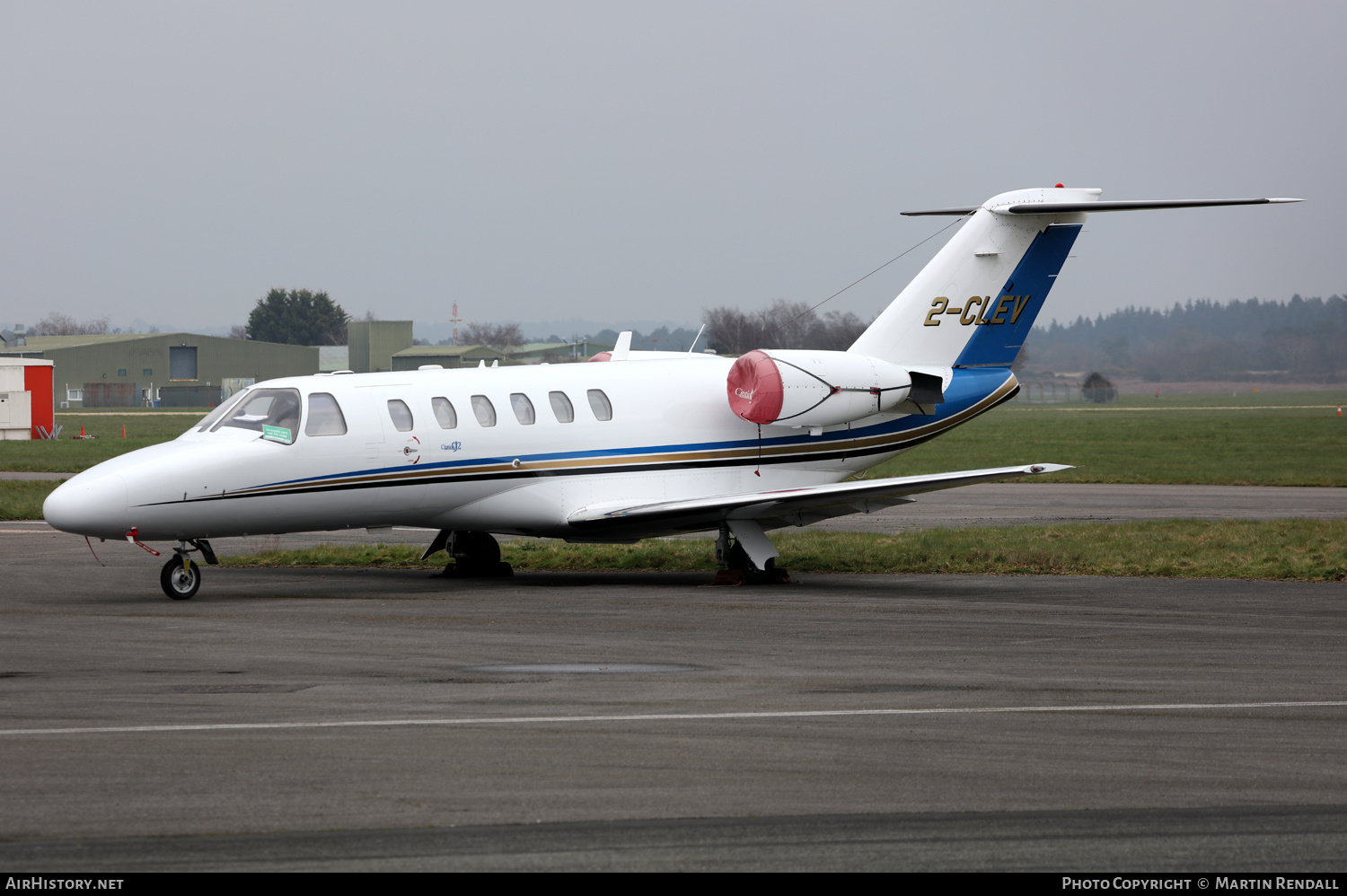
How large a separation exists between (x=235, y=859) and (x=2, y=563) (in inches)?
633

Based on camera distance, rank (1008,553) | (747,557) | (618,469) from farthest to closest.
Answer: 1. (1008,553)
2. (618,469)
3. (747,557)

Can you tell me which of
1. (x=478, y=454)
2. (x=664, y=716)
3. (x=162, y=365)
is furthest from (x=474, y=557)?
(x=162, y=365)

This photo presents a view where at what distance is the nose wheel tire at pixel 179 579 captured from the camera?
16531 mm

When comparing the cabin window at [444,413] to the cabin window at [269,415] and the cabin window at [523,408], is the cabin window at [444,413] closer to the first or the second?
the cabin window at [523,408]

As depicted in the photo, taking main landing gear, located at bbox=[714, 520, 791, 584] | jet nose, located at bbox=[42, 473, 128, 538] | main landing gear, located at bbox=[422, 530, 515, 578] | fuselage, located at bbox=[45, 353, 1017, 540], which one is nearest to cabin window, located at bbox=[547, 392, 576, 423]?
fuselage, located at bbox=[45, 353, 1017, 540]

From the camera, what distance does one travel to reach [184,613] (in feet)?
A: 50.1

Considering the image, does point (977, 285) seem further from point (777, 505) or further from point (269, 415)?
point (269, 415)

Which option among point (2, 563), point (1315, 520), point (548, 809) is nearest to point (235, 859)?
point (548, 809)

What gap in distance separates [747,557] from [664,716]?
30.6 feet

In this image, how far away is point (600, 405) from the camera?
19156mm

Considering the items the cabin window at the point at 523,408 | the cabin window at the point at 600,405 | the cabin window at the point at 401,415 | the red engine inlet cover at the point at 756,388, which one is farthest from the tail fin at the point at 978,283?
the cabin window at the point at 401,415

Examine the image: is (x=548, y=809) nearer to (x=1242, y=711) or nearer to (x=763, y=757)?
(x=763, y=757)

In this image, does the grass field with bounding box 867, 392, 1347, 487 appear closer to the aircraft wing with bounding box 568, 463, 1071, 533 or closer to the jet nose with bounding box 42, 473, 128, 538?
the aircraft wing with bounding box 568, 463, 1071, 533

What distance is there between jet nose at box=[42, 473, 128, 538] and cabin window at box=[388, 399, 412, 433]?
11.0 feet
